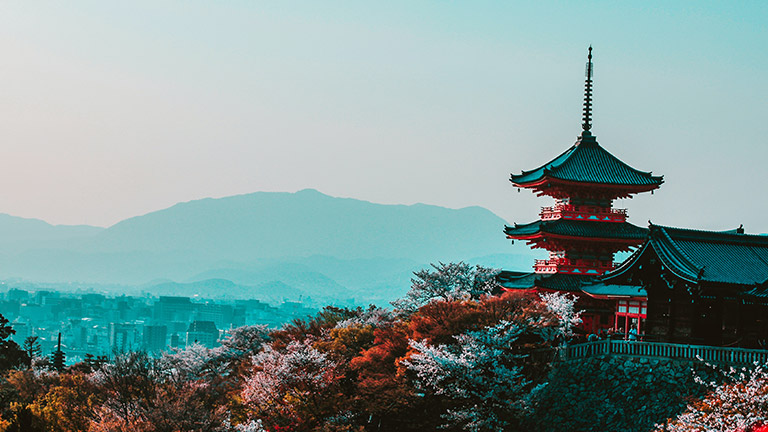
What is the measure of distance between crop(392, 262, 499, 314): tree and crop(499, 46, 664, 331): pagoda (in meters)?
4.15

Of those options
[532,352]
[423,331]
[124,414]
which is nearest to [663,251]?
[532,352]

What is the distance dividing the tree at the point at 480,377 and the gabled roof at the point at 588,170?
16951mm

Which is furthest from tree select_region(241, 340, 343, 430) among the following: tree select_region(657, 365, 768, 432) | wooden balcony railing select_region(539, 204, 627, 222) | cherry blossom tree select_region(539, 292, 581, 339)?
wooden balcony railing select_region(539, 204, 627, 222)

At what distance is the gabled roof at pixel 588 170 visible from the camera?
52625mm

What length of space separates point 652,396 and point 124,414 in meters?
23.3

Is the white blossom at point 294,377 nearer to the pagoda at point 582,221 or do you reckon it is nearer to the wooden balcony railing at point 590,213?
the pagoda at point 582,221

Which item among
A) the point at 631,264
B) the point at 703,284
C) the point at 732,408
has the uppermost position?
the point at 631,264

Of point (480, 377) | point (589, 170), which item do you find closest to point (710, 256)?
point (480, 377)

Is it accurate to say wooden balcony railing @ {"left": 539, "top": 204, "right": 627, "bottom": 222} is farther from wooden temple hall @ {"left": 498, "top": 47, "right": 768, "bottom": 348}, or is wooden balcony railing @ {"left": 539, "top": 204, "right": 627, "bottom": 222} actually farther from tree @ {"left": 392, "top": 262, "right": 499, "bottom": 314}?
tree @ {"left": 392, "top": 262, "right": 499, "bottom": 314}

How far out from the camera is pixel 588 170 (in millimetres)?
53688

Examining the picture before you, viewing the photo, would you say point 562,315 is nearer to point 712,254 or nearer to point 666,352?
point 666,352

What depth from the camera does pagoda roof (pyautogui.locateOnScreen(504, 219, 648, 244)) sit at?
51.7 meters

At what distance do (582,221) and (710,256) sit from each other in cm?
1689

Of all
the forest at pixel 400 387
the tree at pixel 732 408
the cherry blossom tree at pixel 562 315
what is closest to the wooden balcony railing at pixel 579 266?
the forest at pixel 400 387
